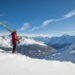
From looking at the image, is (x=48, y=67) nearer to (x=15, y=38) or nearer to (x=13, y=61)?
(x=13, y=61)

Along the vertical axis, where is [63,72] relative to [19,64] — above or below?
below

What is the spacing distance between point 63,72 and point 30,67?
2046 millimetres

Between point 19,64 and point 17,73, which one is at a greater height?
point 19,64

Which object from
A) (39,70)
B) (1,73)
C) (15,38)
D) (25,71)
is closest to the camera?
(1,73)

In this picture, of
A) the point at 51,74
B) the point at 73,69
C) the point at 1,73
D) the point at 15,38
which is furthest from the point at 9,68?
the point at 15,38

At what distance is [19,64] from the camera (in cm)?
715

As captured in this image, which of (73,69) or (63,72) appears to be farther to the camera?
(73,69)

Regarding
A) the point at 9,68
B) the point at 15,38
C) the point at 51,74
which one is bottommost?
the point at 51,74

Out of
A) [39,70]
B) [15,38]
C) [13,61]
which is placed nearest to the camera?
[39,70]

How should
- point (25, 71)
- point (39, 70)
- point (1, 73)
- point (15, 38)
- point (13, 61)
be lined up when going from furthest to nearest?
point (15, 38) → point (13, 61) → point (39, 70) → point (25, 71) → point (1, 73)

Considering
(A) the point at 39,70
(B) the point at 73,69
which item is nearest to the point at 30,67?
(A) the point at 39,70

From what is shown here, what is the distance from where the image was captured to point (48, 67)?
743 cm

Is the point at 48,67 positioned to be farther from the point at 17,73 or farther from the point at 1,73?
the point at 1,73

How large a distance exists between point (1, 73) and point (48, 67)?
2.98 m
